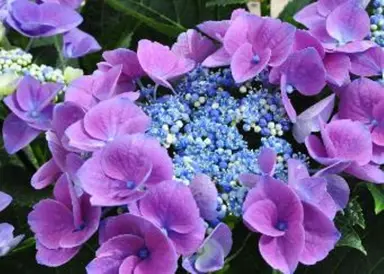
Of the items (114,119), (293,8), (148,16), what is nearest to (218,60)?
(114,119)

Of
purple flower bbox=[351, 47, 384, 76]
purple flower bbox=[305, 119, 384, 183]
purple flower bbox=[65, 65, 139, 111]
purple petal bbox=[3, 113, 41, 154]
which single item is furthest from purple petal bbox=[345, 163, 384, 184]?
purple petal bbox=[3, 113, 41, 154]

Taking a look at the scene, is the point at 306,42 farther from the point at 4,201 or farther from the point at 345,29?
the point at 4,201

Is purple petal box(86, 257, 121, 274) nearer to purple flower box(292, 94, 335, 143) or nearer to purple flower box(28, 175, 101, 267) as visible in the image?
purple flower box(28, 175, 101, 267)

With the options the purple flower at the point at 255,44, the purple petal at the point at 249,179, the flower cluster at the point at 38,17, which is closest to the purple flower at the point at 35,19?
the flower cluster at the point at 38,17

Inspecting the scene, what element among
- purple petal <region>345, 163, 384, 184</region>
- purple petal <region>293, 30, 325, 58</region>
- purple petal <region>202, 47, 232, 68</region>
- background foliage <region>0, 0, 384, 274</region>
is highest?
purple petal <region>293, 30, 325, 58</region>

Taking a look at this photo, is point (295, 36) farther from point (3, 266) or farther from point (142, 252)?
point (3, 266)

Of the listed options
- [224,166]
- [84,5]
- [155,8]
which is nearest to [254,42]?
[224,166]
